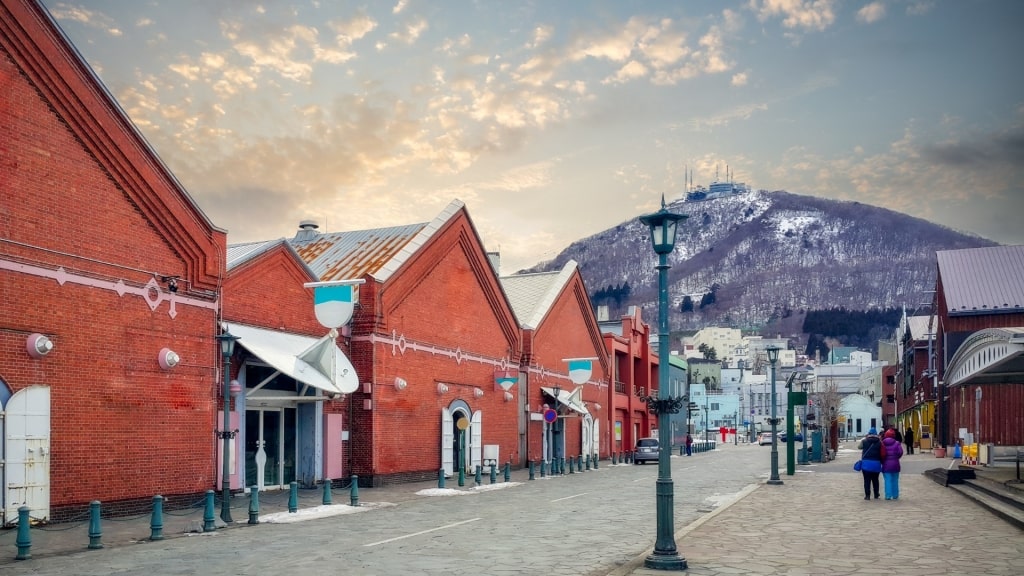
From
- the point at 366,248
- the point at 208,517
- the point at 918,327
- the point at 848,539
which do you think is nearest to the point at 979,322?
the point at 918,327

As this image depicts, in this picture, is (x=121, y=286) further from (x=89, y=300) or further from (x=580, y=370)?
(x=580, y=370)

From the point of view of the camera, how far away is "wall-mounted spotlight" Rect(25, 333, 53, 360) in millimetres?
→ 17109

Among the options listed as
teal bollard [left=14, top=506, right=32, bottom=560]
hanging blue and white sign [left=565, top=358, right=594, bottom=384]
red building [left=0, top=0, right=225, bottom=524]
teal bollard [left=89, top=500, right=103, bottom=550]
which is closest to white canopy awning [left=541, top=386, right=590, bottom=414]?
hanging blue and white sign [left=565, top=358, right=594, bottom=384]

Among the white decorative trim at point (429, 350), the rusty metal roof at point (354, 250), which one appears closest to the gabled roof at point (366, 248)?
the rusty metal roof at point (354, 250)

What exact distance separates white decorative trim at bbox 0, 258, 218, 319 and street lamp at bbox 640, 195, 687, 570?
1221cm

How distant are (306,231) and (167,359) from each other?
1803 centimetres

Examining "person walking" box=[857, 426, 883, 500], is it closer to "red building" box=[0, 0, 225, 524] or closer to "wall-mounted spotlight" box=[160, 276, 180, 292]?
"red building" box=[0, 0, 225, 524]

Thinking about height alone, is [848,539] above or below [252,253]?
below

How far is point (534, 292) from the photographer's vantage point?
49.5 m

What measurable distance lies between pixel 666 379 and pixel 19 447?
12526 mm

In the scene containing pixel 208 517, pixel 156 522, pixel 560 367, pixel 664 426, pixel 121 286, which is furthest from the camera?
pixel 560 367

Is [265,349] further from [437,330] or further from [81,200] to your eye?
[437,330]

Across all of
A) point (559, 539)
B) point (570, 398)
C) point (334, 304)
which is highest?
point (334, 304)

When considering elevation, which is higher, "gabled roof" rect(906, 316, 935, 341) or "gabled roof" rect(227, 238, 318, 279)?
"gabled roof" rect(227, 238, 318, 279)
